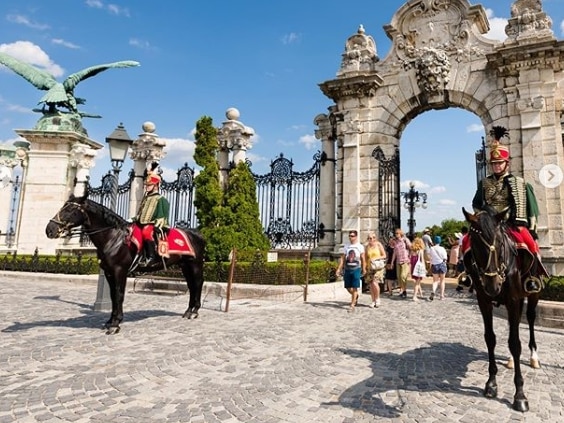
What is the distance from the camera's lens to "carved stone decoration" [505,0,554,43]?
11518mm

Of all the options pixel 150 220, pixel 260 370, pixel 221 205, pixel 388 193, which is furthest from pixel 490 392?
pixel 221 205

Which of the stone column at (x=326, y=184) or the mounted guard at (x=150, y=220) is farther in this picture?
the stone column at (x=326, y=184)

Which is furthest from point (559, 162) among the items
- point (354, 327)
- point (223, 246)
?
point (223, 246)

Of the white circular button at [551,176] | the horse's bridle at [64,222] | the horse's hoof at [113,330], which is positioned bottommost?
the horse's hoof at [113,330]

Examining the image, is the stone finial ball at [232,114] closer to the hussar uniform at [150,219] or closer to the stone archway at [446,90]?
the stone archway at [446,90]

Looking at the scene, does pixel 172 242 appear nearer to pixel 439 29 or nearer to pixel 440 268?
pixel 440 268

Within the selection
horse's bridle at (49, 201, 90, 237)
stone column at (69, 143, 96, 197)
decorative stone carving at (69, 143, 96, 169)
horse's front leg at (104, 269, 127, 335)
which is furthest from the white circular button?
decorative stone carving at (69, 143, 96, 169)

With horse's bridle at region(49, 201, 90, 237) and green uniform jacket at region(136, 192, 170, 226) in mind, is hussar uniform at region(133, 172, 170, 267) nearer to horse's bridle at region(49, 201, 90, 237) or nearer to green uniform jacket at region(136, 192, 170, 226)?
green uniform jacket at region(136, 192, 170, 226)

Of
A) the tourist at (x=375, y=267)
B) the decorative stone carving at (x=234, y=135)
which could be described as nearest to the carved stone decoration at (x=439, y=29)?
the decorative stone carving at (x=234, y=135)

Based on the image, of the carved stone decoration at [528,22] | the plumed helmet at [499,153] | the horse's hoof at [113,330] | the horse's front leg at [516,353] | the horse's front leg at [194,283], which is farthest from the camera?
the carved stone decoration at [528,22]

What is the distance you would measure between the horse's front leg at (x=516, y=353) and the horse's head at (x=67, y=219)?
6.59 m

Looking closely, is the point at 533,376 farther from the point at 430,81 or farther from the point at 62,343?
the point at 430,81

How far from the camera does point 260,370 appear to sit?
456cm

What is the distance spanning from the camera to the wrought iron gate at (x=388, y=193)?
13349 mm
